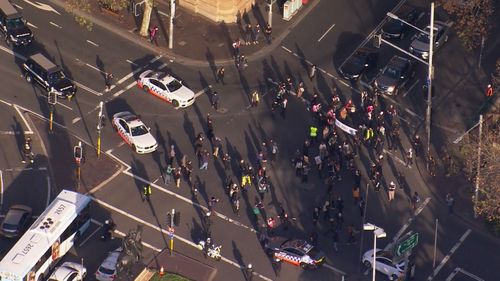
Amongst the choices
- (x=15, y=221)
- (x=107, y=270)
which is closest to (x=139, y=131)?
(x=15, y=221)

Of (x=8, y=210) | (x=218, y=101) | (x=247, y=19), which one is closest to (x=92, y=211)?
(x=8, y=210)

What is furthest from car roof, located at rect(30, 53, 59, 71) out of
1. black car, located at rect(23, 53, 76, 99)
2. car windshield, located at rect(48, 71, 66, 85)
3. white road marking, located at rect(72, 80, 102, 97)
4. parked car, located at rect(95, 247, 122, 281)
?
parked car, located at rect(95, 247, 122, 281)

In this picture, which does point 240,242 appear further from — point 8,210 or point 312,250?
Result: point 8,210

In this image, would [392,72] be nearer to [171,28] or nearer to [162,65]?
[171,28]

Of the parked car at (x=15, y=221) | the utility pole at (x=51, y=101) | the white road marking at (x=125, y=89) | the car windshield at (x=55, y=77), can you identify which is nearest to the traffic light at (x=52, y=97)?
the utility pole at (x=51, y=101)

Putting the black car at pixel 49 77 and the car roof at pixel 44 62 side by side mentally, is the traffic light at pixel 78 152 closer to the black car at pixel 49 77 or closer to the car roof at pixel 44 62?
the black car at pixel 49 77

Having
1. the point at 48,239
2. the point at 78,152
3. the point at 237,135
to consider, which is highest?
the point at 78,152

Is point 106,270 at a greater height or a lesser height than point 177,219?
lesser
